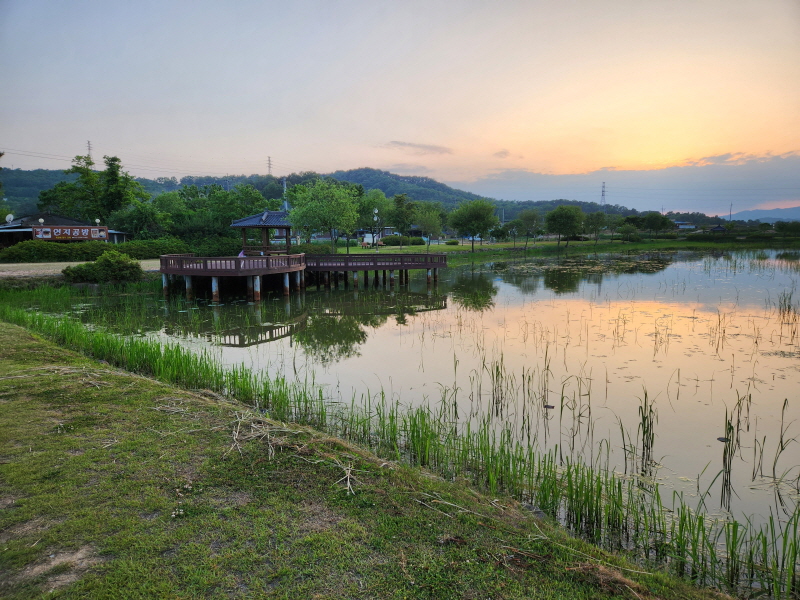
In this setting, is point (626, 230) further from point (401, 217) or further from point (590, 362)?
point (590, 362)

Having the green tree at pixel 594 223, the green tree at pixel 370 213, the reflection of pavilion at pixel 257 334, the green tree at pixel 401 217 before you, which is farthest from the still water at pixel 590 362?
the green tree at pixel 594 223

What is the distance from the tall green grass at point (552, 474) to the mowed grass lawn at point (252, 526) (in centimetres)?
54

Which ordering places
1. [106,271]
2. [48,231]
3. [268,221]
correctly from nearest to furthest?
[106,271] → [268,221] → [48,231]

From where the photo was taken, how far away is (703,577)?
13.0 ft

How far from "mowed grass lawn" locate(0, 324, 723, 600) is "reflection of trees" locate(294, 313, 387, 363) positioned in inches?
252

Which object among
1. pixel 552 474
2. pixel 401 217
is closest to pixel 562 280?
pixel 552 474

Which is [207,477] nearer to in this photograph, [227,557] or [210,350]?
[227,557]

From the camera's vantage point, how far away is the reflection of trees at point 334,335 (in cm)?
1289

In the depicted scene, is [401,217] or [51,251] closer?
[51,251]

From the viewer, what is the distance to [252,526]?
412cm

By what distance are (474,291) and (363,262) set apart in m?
7.06

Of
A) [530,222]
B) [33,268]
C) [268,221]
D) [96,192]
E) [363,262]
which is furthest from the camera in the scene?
[530,222]

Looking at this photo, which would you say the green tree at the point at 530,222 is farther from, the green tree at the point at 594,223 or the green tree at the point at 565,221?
the green tree at the point at 565,221

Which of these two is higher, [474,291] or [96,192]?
[96,192]
